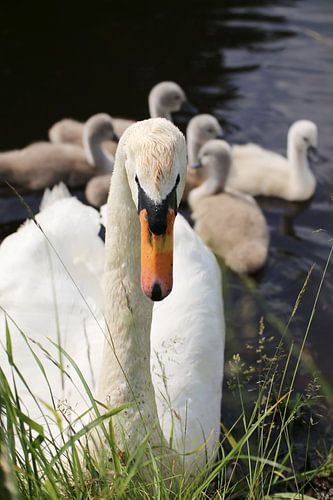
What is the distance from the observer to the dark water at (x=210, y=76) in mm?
5590

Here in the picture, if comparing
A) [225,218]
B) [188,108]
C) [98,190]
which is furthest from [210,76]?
[225,218]

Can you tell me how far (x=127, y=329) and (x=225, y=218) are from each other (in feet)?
8.84

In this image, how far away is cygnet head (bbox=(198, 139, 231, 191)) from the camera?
5586 mm

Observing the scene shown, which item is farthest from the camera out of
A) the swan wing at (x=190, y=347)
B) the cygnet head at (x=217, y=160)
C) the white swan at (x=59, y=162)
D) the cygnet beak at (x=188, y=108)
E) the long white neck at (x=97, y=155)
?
the cygnet beak at (x=188, y=108)

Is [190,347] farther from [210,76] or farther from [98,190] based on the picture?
[210,76]

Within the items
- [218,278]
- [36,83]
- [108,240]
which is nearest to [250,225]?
[218,278]

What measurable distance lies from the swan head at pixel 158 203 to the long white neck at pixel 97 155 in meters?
3.66

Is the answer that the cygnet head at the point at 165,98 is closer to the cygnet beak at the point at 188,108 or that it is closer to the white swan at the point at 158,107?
the white swan at the point at 158,107

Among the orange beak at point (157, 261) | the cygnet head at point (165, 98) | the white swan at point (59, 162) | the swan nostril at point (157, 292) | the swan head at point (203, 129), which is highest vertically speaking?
the orange beak at point (157, 261)

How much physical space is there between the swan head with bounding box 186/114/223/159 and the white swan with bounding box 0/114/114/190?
64 centimetres

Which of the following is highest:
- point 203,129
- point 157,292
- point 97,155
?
point 157,292

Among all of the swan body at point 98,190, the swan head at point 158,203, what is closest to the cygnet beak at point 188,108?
the swan body at point 98,190

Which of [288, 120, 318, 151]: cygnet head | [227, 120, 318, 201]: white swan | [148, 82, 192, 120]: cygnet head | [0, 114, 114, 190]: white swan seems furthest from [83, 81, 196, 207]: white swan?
[288, 120, 318, 151]: cygnet head

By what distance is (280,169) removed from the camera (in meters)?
6.03
